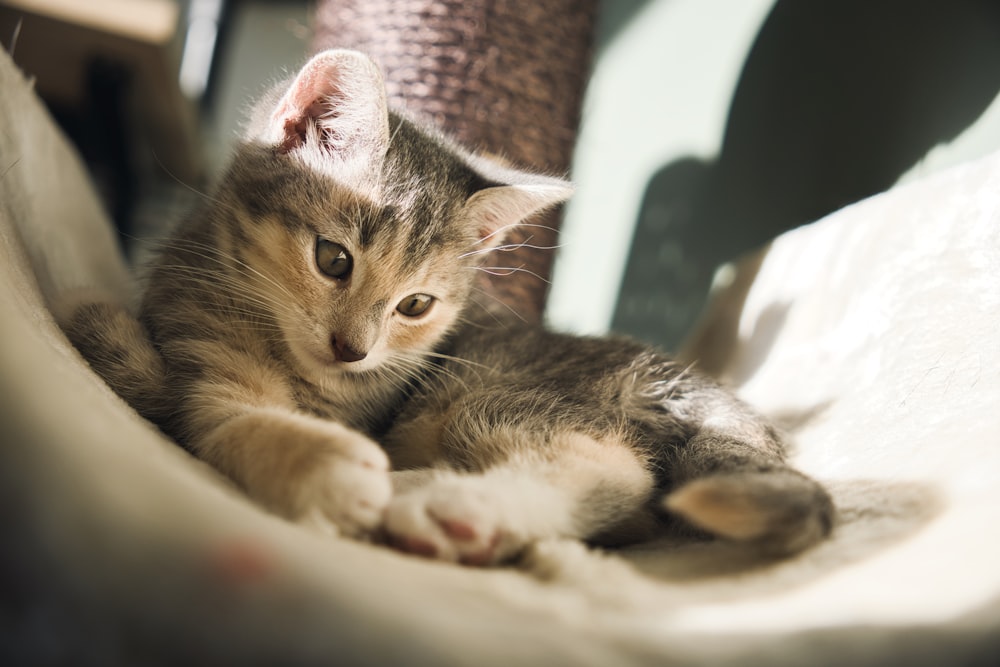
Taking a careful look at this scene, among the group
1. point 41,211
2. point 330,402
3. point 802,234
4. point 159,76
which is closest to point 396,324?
point 330,402

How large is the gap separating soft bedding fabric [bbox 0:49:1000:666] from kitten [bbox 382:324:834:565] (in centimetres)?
5

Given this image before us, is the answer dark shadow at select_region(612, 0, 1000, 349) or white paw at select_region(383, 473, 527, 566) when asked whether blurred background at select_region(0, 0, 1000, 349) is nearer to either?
dark shadow at select_region(612, 0, 1000, 349)

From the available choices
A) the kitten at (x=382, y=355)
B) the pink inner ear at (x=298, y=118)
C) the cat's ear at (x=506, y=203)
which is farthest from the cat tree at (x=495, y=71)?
the pink inner ear at (x=298, y=118)

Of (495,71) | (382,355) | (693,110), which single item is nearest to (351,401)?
(382,355)

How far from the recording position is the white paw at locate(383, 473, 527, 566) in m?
0.66

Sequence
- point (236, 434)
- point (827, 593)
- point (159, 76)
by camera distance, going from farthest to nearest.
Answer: point (159, 76), point (236, 434), point (827, 593)

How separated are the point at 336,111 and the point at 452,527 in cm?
73

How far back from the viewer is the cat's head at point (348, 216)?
1000 millimetres

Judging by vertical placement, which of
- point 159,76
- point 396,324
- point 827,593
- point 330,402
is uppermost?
point 159,76

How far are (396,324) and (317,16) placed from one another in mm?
1305

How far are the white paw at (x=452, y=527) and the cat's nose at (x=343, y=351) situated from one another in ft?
1.05

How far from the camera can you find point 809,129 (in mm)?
1782

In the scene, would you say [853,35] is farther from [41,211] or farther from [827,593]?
[41,211]

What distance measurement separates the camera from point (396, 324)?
1114 millimetres
